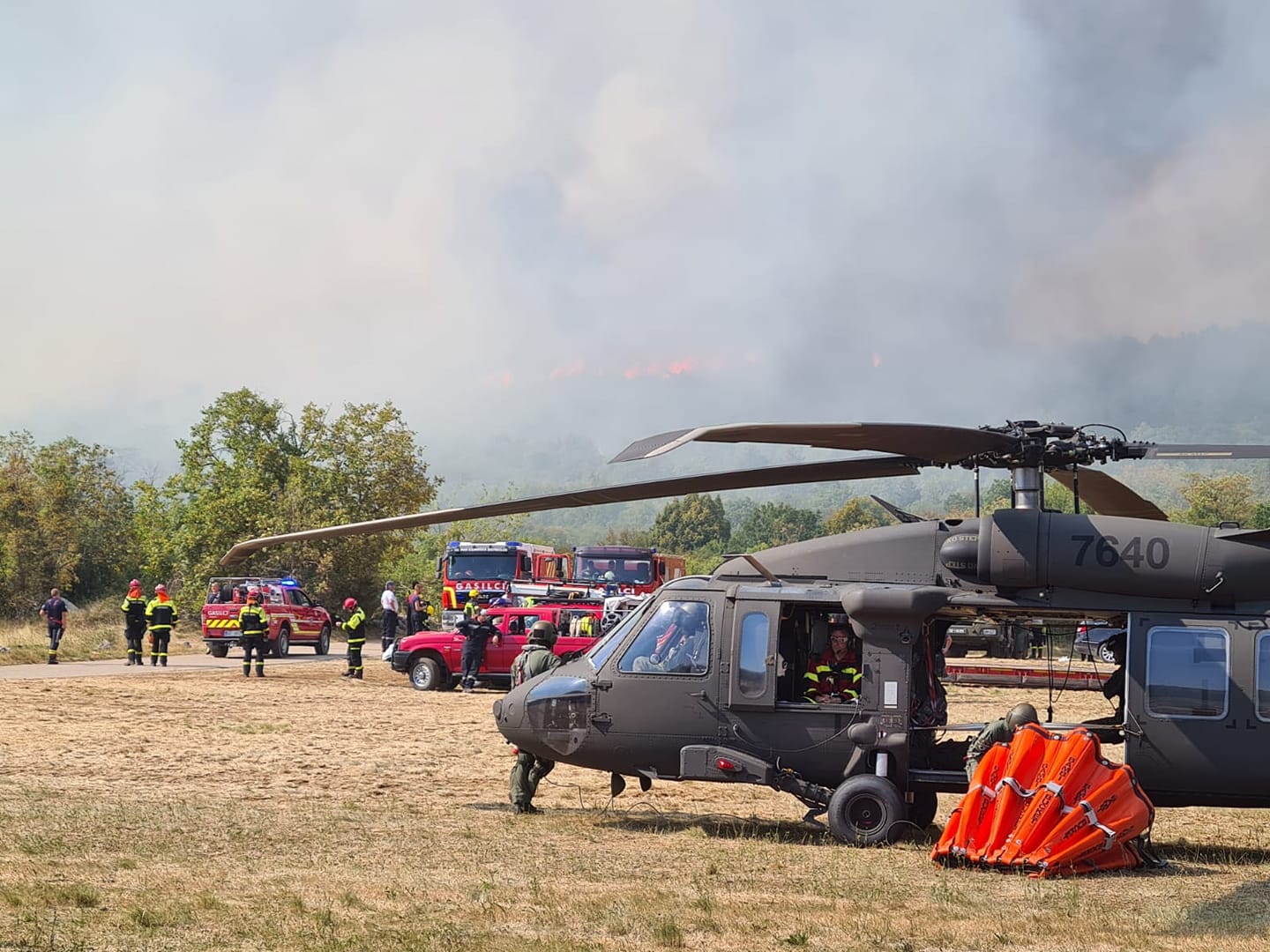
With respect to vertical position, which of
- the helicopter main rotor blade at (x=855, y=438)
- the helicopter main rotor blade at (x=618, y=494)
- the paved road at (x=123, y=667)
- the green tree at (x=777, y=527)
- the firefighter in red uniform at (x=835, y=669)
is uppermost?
the green tree at (x=777, y=527)

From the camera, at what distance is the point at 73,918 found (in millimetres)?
6945

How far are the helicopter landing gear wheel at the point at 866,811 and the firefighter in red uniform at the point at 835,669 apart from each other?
85 cm

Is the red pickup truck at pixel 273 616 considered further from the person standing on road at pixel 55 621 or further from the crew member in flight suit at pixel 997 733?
Answer: the crew member in flight suit at pixel 997 733

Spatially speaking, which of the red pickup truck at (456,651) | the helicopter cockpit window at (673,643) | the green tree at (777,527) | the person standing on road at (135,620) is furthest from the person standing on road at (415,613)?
the green tree at (777,527)

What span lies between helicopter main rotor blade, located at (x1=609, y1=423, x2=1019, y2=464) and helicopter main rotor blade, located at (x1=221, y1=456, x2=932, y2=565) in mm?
560

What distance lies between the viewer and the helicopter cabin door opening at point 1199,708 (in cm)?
1010

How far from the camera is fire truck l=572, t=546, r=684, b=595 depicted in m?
38.6

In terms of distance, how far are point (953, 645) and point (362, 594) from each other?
29417 millimetres

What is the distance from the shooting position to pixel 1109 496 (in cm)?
1083

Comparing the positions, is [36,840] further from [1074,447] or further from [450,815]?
[1074,447]

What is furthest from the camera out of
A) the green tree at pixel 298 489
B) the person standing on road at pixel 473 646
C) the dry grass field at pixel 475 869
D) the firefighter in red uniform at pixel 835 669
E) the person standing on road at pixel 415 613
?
the green tree at pixel 298 489

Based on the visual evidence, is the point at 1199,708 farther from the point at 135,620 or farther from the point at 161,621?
the point at 135,620

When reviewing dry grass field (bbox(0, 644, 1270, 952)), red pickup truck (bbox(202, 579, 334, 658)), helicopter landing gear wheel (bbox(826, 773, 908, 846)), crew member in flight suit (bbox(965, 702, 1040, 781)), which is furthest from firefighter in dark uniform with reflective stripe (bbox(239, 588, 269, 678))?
crew member in flight suit (bbox(965, 702, 1040, 781))

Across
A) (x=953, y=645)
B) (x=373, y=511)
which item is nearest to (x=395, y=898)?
(x=953, y=645)
